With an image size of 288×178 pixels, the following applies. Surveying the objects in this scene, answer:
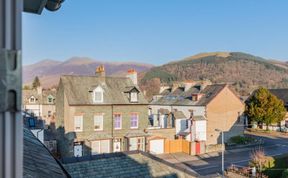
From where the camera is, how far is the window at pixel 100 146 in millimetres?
25016

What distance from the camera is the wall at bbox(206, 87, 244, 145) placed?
1284 inches

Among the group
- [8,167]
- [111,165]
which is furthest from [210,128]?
[8,167]

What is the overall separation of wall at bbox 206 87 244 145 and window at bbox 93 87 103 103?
12.3 metres

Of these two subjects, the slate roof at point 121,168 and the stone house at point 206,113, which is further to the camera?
the stone house at point 206,113

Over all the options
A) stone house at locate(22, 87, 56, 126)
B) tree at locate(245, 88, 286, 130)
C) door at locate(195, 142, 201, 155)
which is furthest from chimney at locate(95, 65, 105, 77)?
tree at locate(245, 88, 286, 130)

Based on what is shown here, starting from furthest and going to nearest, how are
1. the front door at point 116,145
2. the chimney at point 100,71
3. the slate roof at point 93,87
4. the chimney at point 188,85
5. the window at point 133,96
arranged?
the chimney at point 188,85 → the chimney at point 100,71 → the window at point 133,96 → the front door at point 116,145 → the slate roof at point 93,87

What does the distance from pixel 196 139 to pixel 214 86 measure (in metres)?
6.98

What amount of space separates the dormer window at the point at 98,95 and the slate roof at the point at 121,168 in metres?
14.9

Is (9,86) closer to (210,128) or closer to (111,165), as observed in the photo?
(111,165)

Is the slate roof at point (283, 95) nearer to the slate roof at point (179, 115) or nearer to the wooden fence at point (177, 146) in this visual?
the slate roof at point (179, 115)

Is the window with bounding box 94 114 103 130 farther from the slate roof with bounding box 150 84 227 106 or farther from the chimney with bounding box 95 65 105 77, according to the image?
the slate roof with bounding box 150 84 227 106

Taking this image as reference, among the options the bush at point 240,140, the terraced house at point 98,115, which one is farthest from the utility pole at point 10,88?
the bush at point 240,140

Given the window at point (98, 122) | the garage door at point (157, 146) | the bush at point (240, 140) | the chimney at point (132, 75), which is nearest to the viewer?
the window at point (98, 122)

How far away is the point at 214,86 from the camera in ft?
114
